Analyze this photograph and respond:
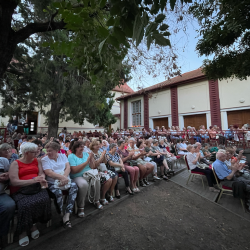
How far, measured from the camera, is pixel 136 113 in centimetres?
1809

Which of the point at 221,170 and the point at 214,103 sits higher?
the point at 214,103

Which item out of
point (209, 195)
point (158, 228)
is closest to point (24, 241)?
point (158, 228)

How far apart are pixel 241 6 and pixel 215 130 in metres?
7.73

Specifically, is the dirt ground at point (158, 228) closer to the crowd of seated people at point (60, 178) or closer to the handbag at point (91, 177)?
the crowd of seated people at point (60, 178)

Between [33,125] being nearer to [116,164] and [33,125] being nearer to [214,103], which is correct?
[116,164]

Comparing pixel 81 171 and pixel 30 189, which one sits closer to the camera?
pixel 30 189

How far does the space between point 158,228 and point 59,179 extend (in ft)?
6.25

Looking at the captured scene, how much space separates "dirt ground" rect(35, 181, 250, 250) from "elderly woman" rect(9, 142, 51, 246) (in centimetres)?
32

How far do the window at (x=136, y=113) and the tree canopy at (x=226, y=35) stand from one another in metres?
14.4

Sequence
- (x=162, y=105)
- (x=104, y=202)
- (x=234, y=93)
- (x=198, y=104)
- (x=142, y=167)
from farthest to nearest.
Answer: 1. (x=162, y=105)
2. (x=198, y=104)
3. (x=234, y=93)
4. (x=142, y=167)
5. (x=104, y=202)

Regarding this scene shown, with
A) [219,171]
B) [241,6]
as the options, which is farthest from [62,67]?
[219,171]

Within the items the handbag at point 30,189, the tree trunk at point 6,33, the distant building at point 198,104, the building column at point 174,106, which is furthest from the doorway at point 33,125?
the handbag at point 30,189

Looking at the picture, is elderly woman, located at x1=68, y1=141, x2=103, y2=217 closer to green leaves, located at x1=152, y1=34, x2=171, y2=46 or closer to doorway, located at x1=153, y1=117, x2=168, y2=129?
green leaves, located at x1=152, y1=34, x2=171, y2=46

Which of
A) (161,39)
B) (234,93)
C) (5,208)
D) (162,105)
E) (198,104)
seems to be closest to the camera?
(161,39)
